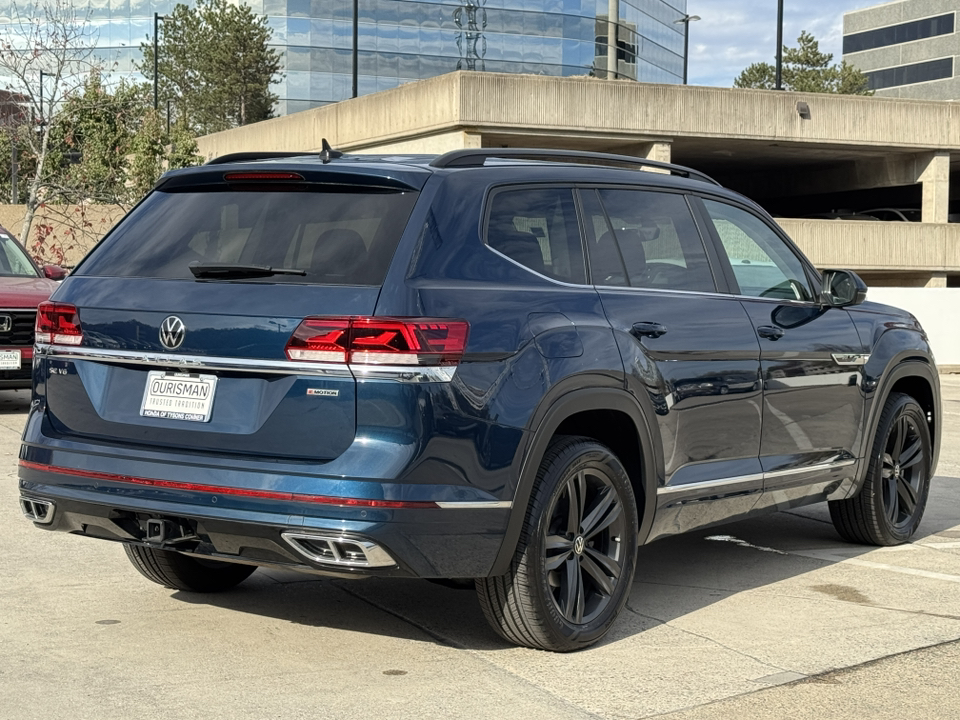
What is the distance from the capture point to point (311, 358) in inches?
185

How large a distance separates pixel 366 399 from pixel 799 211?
147 ft

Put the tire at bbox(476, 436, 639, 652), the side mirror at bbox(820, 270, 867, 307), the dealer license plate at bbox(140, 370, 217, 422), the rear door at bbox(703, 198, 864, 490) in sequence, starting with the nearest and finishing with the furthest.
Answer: the dealer license plate at bbox(140, 370, 217, 422) → the tire at bbox(476, 436, 639, 652) → the rear door at bbox(703, 198, 864, 490) → the side mirror at bbox(820, 270, 867, 307)

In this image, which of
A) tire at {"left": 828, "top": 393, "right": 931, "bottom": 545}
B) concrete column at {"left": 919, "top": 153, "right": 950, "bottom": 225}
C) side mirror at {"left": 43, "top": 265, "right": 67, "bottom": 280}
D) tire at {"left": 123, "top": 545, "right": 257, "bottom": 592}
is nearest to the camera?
tire at {"left": 123, "top": 545, "right": 257, "bottom": 592}

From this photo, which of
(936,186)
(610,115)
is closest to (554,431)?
(610,115)

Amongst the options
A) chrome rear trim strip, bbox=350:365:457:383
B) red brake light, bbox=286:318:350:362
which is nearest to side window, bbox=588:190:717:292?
chrome rear trim strip, bbox=350:365:457:383

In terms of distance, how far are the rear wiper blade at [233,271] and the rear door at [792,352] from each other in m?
2.31

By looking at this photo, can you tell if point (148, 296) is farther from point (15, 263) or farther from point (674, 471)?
point (15, 263)

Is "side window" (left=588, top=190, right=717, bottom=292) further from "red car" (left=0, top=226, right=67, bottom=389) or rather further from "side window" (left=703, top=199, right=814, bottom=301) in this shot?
"red car" (left=0, top=226, right=67, bottom=389)

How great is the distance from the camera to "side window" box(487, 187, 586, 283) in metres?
5.30

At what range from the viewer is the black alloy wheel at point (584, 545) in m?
5.30

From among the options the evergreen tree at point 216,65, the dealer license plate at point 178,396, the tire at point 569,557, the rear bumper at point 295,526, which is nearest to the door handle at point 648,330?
the tire at point 569,557

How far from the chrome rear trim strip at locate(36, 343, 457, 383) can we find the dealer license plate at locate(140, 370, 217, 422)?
36 millimetres

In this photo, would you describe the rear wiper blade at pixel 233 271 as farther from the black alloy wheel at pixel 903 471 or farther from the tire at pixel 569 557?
the black alloy wheel at pixel 903 471

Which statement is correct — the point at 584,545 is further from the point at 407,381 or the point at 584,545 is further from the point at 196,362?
the point at 196,362
